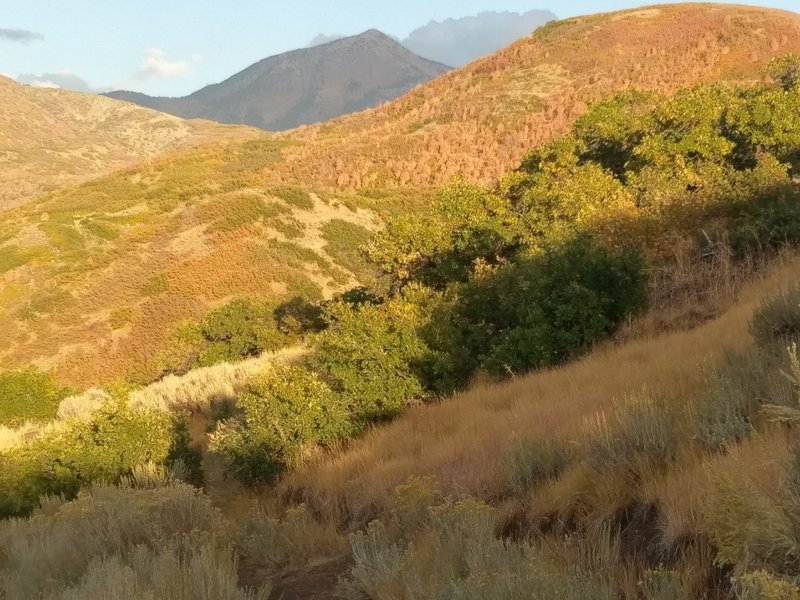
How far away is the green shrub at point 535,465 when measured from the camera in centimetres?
451

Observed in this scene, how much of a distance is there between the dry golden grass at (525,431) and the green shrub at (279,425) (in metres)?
0.69

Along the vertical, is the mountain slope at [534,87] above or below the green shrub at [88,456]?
above

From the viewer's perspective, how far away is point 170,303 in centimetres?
3662

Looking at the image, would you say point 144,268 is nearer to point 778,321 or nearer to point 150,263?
point 150,263

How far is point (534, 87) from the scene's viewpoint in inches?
2232

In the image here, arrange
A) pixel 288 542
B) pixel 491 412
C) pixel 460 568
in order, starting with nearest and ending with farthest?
1. pixel 460 568
2. pixel 288 542
3. pixel 491 412

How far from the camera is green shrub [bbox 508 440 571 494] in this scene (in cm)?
451

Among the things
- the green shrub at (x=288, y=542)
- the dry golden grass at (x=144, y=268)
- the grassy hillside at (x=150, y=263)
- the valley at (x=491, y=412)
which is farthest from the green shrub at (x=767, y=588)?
the grassy hillside at (x=150, y=263)

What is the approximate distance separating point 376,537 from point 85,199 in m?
59.6

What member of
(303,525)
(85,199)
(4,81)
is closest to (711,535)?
(303,525)

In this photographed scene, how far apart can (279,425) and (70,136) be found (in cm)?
17694

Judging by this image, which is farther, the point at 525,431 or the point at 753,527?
the point at 525,431

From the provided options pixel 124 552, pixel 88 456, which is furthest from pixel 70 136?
pixel 124 552

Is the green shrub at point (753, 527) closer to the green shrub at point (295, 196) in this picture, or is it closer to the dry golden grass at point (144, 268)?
the dry golden grass at point (144, 268)
